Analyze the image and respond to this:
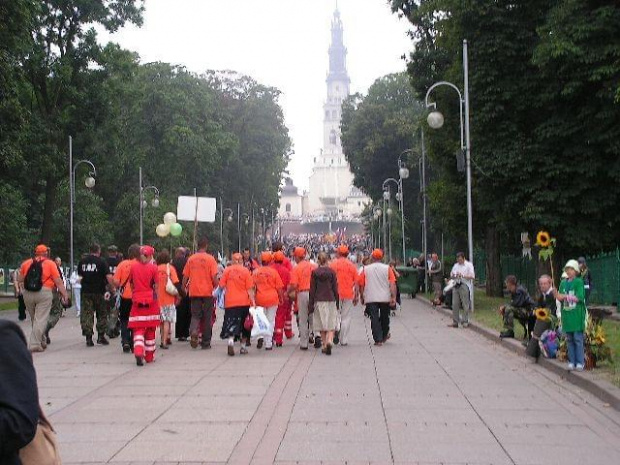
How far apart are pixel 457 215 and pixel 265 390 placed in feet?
81.2

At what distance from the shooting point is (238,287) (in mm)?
16312

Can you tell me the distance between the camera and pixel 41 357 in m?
16.1

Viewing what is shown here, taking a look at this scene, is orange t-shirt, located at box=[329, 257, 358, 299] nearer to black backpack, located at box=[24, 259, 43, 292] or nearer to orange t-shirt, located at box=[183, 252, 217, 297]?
orange t-shirt, located at box=[183, 252, 217, 297]

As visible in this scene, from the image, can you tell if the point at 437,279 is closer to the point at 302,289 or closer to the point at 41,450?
the point at 302,289

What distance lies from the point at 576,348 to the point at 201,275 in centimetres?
675

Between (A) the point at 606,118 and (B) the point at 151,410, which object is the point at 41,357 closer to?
(B) the point at 151,410

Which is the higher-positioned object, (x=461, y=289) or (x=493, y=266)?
(x=493, y=266)

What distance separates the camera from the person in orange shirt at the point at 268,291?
1686 cm

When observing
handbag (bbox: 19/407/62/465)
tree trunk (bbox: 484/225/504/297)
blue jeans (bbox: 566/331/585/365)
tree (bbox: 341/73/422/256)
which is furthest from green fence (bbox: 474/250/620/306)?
tree (bbox: 341/73/422/256)

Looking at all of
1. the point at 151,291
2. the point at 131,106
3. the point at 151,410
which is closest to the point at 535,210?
the point at 151,291

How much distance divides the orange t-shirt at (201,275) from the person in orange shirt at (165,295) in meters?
0.28

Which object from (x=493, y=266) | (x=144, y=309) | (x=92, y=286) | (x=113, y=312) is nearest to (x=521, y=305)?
(x=144, y=309)

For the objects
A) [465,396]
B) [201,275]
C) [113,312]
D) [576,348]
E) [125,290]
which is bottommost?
[465,396]

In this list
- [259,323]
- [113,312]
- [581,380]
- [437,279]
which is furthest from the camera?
[437,279]
